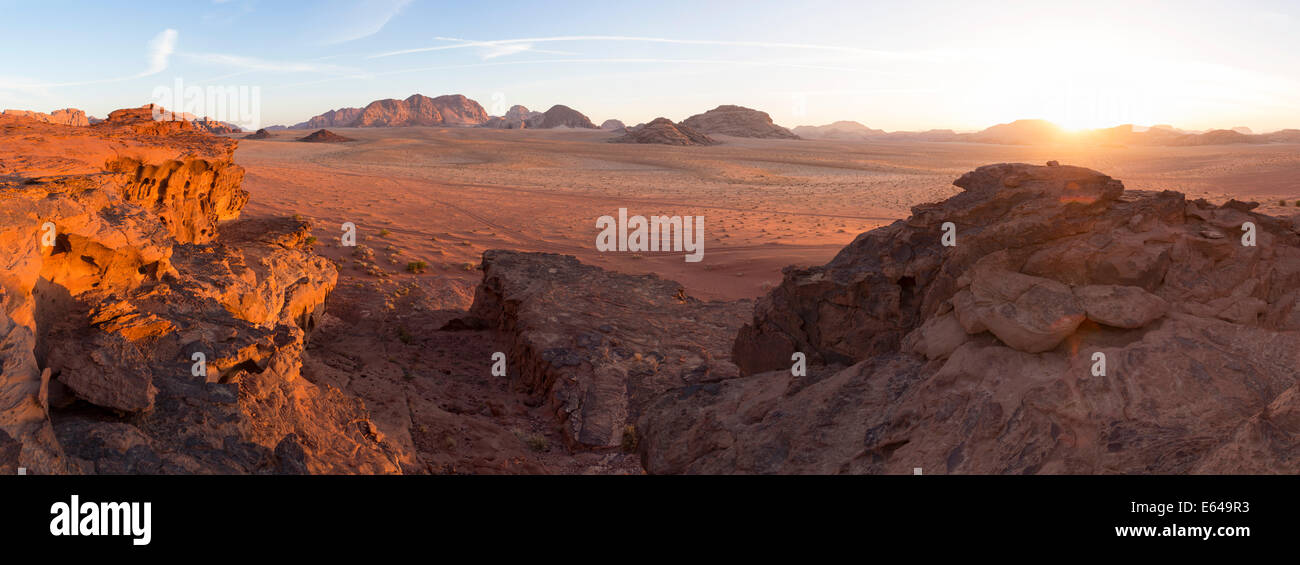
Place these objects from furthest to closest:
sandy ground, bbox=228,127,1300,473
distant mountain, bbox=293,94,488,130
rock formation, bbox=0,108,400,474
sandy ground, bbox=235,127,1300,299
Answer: distant mountain, bbox=293,94,488,130 < sandy ground, bbox=235,127,1300,299 < sandy ground, bbox=228,127,1300,473 < rock formation, bbox=0,108,400,474

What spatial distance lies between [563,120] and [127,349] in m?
149

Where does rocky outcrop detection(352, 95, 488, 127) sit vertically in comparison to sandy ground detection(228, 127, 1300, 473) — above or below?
above

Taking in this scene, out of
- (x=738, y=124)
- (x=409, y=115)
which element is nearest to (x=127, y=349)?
(x=738, y=124)

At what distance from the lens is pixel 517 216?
27.2 metres

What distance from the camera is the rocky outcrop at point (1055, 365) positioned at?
11.1 ft

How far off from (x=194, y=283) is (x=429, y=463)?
8.61 feet

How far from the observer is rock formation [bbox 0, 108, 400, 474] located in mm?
3562

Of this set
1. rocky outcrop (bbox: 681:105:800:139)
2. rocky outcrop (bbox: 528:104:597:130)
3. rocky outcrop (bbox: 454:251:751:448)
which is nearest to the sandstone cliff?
rocky outcrop (bbox: 454:251:751:448)

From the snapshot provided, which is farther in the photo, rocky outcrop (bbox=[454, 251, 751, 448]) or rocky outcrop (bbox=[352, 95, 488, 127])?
rocky outcrop (bbox=[352, 95, 488, 127])

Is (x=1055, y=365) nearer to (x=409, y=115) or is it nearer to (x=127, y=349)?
(x=127, y=349)

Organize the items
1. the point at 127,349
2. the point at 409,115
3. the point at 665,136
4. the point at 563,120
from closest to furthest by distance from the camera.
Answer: the point at 127,349, the point at 665,136, the point at 563,120, the point at 409,115

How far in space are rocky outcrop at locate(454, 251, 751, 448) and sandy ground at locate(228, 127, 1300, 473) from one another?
389 millimetres

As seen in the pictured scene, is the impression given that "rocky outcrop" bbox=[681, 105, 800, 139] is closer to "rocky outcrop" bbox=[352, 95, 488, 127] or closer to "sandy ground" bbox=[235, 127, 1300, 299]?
"sandy ground" bbox=[235, 127, 1300, 299]

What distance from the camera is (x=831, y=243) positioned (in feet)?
71.7
